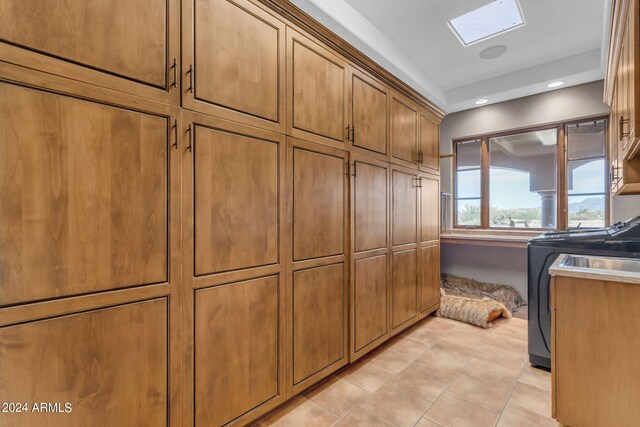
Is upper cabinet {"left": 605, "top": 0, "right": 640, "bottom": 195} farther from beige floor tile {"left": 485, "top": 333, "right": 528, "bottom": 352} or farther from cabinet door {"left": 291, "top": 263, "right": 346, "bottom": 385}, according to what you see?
cabinet door {"left": 291, "top": 263, "right": 346, "bottom": 385}

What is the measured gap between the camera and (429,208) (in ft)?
10.8

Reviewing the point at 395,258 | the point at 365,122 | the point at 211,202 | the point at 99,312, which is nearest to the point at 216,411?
the point at 99,312

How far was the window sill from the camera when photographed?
368cm

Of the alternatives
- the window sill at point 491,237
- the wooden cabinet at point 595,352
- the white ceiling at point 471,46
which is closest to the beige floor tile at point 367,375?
the wooden cabinet at point 595,352

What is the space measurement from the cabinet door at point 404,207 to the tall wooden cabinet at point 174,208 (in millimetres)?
583

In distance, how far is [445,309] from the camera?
3465mm

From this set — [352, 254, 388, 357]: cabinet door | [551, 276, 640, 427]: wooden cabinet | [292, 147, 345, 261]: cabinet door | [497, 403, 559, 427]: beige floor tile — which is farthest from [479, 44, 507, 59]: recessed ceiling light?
[497, 403, 559, 427]: beige floor tile

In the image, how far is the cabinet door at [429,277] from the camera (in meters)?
3.16

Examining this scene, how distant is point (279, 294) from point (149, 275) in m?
Result: 0.72

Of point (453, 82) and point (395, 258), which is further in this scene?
point (453, 82)

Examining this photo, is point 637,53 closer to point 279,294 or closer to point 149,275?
point 279,294

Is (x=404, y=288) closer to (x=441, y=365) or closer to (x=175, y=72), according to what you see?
(x=441, y=365)

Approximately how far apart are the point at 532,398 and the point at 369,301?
1.20 metres

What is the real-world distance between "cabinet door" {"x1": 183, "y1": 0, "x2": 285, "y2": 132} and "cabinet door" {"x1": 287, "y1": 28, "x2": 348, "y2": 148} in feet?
0.31
